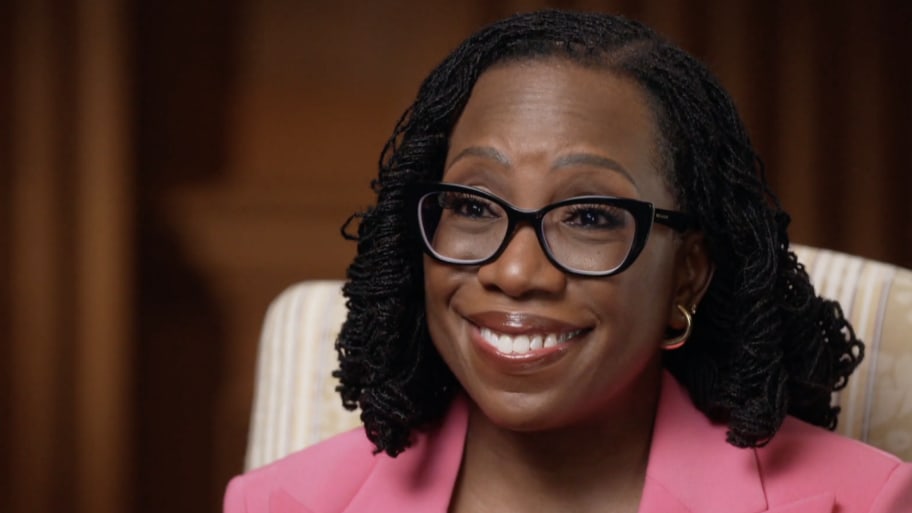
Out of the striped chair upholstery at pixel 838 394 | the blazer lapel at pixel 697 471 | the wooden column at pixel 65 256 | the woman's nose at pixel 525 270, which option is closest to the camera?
the woman's nose at pixel 525 270

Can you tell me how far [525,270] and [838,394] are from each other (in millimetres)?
618

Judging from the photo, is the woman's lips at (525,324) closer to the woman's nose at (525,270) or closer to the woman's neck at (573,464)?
the woman's nose at (525,270)

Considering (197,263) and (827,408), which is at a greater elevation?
(827,408)

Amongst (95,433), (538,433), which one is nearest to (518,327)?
→ (538,433)

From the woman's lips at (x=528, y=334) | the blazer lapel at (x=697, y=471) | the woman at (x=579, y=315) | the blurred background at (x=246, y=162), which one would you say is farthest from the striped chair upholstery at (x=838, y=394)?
the blurred background at (x=246, y=162)

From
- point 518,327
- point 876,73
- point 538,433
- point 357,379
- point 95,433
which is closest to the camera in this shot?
point 518,327

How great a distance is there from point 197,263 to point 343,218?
317 mm

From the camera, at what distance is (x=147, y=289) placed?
2836mm

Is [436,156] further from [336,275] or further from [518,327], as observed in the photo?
[336,275]

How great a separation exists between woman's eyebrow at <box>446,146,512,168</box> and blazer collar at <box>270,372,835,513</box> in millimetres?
328

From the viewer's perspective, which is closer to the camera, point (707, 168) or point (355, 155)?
point (707, 168)

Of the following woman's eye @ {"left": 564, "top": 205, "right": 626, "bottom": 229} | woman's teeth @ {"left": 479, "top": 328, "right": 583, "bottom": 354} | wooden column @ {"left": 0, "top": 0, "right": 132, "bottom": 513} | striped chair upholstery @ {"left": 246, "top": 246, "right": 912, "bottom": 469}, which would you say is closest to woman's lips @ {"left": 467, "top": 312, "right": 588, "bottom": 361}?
woman's teeth @ {"left": 479, "top": 328, "right": 583, "bottom": 354}

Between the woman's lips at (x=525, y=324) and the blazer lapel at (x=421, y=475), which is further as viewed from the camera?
the blazer lapel at (x=421, y=475)

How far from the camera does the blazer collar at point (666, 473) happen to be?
4.69 feet
